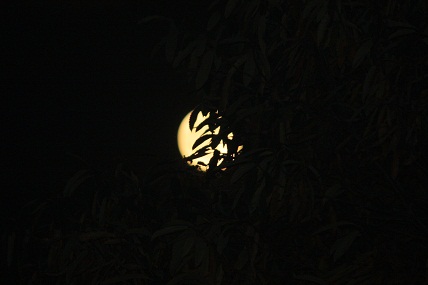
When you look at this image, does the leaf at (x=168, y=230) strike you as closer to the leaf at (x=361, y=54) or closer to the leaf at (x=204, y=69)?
the leaf at (x=204, y=69)

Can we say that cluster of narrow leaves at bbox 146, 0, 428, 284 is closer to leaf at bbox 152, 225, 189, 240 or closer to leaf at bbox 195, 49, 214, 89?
leaf at bbox 195, 49, 214, 89

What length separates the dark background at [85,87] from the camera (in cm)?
500

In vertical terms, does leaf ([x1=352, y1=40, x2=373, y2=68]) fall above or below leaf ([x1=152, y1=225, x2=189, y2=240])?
above

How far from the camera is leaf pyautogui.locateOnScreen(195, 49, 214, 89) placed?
1.23 m

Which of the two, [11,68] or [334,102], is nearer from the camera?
[334,102]

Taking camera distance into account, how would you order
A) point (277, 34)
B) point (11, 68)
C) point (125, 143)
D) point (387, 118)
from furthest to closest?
point (125, 143) → point (11, 68) → point (277, 34) → point (387, 118)

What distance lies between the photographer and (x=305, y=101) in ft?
4.38

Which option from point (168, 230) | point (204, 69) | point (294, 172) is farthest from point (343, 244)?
Result: point (204, 69)

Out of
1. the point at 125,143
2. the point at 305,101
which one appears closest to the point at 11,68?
the point at 125,143

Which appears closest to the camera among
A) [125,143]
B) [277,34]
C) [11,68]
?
[277,34]

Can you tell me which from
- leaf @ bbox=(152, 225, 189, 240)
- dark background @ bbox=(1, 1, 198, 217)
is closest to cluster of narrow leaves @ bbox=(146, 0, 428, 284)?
leaf @ bbox=(152, 225, 189, 240)

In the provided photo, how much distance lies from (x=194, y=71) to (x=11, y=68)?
4.00 metres

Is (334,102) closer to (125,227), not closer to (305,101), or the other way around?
(305,101)

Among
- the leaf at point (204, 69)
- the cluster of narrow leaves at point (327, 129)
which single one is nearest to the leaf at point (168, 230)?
the cluster of narrow leaves at point (327, 129)
